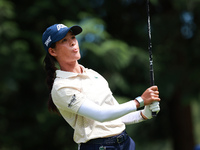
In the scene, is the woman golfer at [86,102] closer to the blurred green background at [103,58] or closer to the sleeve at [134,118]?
the sleeve at [134,118]

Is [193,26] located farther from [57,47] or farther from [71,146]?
[57,47]

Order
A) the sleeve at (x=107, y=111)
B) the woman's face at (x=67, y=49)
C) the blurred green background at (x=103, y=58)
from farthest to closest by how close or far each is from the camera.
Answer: the blurred green background at (x=103, y=58) < the woman's face at (x=67, y=49) < the sleeve at (x=107, y=111)

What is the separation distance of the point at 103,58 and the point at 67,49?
426 cm

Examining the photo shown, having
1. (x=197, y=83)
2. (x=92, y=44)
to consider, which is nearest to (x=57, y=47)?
(x=92, y=44)

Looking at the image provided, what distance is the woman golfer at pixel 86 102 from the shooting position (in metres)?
2.41

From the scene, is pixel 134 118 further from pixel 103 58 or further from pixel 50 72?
pixel 103 58

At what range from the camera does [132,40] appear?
823 cm

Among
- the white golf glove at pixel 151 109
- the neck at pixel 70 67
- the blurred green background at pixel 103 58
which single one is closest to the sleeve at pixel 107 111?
the white golf glove at pixel 151 109

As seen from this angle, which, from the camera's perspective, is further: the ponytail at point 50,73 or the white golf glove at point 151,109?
the ponytail at point 50,73

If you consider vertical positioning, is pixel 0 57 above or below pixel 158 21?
below

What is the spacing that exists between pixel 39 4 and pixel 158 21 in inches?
98.2

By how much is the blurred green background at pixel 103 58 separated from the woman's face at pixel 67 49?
3.98 m

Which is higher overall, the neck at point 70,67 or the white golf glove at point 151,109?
the neck at point 70,67

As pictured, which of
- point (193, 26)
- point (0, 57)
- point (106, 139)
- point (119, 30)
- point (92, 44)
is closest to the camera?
point (106, 139)
